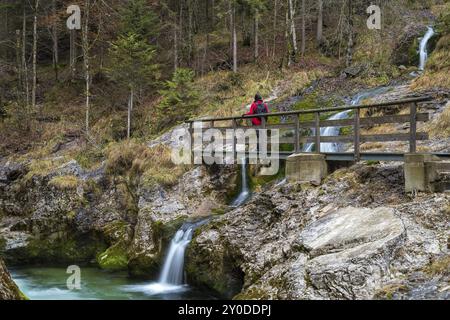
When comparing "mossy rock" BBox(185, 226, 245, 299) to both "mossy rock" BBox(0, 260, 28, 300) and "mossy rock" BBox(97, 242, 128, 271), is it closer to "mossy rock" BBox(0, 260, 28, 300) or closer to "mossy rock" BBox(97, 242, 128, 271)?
"mossy rock" BBox(97, 242, 128, 271)

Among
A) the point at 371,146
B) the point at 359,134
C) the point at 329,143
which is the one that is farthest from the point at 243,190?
the point at 359,134

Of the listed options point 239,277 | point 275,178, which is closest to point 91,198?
point 275,178

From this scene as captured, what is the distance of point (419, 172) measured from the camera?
8.88 metres

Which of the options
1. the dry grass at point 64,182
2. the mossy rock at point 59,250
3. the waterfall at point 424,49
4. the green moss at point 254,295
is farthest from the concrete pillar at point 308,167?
the waterfall at point 424,49

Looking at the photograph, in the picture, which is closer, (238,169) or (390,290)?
(390,290)

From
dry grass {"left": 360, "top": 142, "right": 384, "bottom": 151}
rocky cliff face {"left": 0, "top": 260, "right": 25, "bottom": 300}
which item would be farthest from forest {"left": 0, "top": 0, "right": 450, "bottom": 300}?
dry grass {"left": 360, "top": 142, "right": 384, "bottom": 151}

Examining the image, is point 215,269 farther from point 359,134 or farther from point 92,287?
point 359,134

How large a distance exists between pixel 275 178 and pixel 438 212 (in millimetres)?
6139

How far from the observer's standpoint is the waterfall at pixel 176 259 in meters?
12.3

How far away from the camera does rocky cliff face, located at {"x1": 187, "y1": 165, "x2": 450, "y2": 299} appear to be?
22.1 ft

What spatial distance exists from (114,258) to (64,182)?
4.30 meters

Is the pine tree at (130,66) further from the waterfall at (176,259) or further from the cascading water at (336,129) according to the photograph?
the waterfall at (176,259)

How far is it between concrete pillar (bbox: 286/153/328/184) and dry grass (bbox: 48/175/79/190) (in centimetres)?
971
